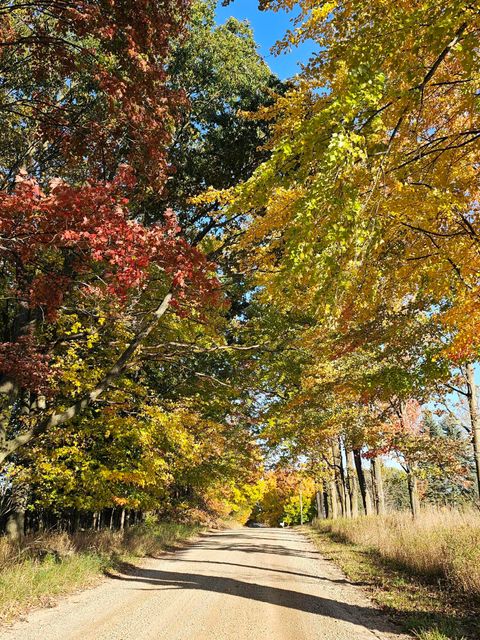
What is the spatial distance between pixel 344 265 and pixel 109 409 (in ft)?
27.8

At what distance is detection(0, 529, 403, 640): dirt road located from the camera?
223 inches

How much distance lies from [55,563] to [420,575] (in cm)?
781

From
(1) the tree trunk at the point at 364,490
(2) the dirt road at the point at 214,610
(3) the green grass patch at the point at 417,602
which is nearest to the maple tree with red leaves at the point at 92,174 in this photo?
(2) the dirt road at the point at 214,610

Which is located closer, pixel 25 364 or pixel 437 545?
pixel 25 364

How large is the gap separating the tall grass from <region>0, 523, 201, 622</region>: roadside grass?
7.00 meters

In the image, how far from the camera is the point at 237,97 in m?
10.5

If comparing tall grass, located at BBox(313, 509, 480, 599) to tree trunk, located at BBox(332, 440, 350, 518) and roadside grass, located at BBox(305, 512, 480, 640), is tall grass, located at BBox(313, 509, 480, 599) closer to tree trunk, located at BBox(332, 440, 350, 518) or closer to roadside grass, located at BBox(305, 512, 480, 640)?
roadside grass, located at BBox(305, 512, 480, 640)

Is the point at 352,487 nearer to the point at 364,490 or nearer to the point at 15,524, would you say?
the point at 364,490

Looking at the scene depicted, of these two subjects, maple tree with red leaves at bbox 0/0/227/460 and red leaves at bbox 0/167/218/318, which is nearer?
red leaves at bbox 0/167/218/318

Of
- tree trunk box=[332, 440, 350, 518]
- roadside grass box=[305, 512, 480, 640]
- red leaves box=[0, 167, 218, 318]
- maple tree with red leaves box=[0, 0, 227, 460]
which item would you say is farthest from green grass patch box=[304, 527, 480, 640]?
tree trunk box=[332, 440, 350, 518]

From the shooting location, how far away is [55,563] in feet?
31.2

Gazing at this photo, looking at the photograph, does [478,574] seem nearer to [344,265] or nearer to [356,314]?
[356,314]

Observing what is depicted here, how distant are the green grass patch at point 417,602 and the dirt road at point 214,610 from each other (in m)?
0.30

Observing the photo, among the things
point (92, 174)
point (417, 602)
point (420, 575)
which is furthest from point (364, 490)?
point (92, 174)
